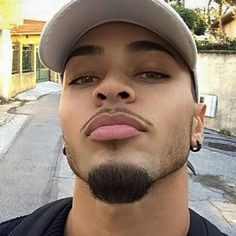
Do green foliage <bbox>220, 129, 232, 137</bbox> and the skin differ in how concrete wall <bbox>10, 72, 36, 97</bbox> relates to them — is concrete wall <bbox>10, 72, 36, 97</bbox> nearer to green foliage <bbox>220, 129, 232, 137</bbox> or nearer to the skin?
green foliage <bbox>220, 129, 232, 137</bbox>

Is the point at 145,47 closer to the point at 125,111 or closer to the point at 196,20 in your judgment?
the point at 125,111

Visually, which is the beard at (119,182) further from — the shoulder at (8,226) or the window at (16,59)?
the window at (16,59)

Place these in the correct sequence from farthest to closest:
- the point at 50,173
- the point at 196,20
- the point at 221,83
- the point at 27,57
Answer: the point at 27,57 → the point at 196,20 → the point at 221,83 → the point at 50,173

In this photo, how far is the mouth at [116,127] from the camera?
118 cm

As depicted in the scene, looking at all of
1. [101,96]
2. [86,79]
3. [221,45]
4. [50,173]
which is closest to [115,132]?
[101,96]

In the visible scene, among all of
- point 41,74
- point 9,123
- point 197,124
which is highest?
point 197,124

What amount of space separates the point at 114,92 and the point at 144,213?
0.35m

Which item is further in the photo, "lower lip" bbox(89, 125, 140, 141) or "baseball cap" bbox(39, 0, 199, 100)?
"baseball cap" bbox(39, 0, 199, 100)

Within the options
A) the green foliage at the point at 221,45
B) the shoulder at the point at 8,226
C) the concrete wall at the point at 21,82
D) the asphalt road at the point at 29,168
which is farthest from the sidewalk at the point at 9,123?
the shoulder at the point at 8,226

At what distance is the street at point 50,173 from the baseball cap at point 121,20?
364 centimetres

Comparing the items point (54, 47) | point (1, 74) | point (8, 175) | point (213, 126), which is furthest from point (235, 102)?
point (54, 47)

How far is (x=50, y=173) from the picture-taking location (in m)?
6.64

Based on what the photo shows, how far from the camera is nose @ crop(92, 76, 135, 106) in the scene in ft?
3.99

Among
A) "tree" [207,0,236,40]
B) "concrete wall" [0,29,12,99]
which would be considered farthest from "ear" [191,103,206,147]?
"concrete wall" [0,29,12,99]
